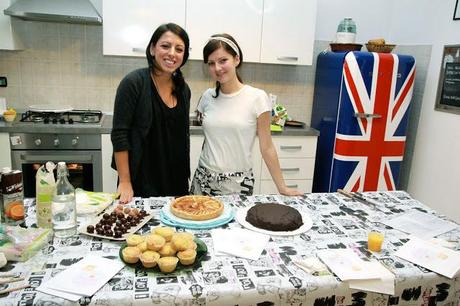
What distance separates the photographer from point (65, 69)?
314 centimetres

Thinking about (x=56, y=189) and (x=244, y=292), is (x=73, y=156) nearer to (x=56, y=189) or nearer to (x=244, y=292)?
(x=56, y=189)

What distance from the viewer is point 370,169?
10.2 ft

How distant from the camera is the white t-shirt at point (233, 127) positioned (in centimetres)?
188

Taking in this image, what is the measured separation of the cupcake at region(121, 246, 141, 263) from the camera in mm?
1102

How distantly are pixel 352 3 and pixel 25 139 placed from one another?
2846 millimetres

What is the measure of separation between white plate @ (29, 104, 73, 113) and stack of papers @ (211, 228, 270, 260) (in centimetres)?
205

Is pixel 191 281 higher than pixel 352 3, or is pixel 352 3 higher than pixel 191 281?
pixel 352 3

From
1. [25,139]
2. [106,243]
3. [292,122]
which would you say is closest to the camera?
[106,243]

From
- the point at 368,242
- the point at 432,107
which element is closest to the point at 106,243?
the point at 368,242

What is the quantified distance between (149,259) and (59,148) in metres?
1.91

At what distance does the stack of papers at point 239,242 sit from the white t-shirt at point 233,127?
1.95 feet

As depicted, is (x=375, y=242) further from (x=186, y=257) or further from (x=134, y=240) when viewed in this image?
(x=134, y=240)

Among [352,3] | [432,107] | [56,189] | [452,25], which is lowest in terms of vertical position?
[56,189]

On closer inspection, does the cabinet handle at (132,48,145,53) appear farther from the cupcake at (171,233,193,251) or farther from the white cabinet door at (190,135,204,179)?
the cupcake at (171,233,193,251)
